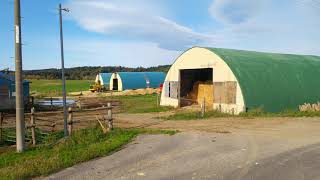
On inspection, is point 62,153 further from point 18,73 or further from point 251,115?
point 251,115

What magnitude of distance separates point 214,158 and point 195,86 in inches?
917

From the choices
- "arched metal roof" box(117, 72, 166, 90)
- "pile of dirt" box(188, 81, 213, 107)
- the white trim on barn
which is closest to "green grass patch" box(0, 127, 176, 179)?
the white trim on barn

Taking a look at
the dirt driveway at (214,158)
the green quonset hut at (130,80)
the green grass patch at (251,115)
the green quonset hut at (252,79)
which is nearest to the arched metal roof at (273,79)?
the green quonset hut at (252,79)

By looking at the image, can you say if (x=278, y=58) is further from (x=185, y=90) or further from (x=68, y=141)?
(x=68, y=141)

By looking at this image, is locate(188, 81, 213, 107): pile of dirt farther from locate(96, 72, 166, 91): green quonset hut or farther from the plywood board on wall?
locate(96, 72, 166, 91): green quonset hut

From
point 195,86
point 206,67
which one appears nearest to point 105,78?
point 195,86

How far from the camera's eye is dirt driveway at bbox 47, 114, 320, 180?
372 inches

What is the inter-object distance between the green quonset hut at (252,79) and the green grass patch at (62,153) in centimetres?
1054

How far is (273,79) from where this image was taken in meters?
27.8

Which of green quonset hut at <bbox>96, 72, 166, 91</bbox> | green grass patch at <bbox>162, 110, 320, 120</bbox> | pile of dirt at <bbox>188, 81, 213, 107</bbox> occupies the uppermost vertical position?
green quonset hut at <bbox>96, 72, 166, 91</bbox>

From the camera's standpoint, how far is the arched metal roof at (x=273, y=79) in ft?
85.8

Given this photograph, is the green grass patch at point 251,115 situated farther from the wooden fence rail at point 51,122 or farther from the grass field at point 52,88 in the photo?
the grass field at point 52,88

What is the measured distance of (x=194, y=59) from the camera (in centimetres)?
2998

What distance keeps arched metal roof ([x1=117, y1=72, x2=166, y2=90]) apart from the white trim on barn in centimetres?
3725
